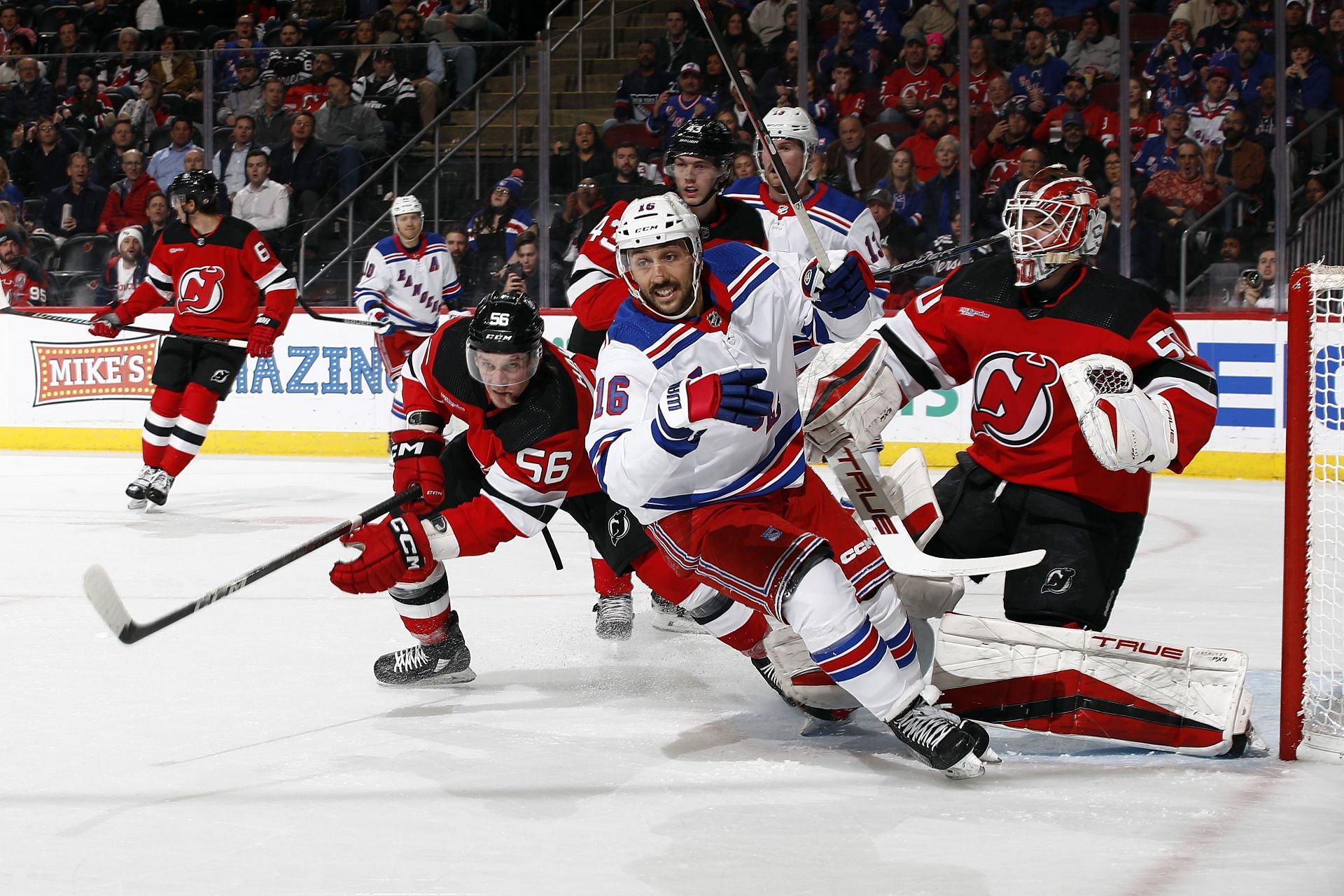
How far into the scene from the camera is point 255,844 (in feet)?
7.40

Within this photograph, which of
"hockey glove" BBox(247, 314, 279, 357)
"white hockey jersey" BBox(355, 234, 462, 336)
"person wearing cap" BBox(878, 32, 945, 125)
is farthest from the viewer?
"person wearing cap" BBox(878, 32, 945, 125)

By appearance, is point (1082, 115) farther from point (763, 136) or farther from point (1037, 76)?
point (763, 136)

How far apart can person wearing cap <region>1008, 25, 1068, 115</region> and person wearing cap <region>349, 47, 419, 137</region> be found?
338 centimetres

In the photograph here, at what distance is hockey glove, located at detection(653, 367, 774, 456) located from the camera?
2414 mm

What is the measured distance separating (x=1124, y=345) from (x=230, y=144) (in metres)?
6.80

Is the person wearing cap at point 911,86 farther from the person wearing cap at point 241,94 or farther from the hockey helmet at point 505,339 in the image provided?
the hockey helmet at point 505,339

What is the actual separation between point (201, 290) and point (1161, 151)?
449 cm

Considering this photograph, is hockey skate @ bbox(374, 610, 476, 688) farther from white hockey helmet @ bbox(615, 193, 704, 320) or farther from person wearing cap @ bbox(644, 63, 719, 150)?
person wearing cap @ bbox(644, 63, 719, 150)

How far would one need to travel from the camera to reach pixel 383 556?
3012mm

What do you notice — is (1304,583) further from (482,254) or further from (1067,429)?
(482,254)

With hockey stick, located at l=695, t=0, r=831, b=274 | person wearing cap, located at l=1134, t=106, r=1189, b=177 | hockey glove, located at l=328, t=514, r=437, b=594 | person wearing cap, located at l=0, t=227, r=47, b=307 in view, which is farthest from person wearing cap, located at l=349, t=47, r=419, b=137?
hockey glove, located at l=328, t=514, r=437, b=594

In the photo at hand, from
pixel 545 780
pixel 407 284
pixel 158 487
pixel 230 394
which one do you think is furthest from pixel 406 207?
pixel 545 780

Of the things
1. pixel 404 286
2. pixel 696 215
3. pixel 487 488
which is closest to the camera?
pixel 487 488

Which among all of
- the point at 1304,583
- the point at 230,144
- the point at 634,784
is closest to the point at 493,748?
the point at 634,784
